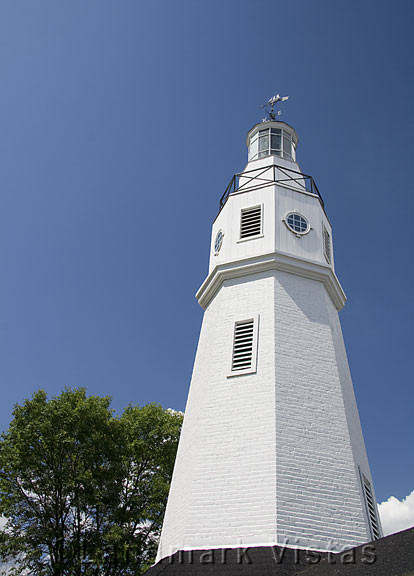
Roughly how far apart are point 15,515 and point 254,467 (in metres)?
12.5

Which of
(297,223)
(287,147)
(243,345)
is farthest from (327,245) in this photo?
(287,147)

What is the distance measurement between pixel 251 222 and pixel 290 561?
406 inches

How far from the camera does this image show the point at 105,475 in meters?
20.4

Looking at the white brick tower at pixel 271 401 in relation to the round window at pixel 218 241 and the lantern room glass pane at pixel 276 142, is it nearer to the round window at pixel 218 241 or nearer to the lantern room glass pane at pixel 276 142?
the round window at pixel 218 241

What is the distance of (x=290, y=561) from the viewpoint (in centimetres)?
984

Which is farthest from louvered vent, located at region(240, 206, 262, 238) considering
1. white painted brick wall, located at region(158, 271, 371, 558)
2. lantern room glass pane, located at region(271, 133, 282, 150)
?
lantern room glass pane, located at region(271, 133, 282, 150)

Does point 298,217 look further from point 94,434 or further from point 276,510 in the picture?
point 94,434

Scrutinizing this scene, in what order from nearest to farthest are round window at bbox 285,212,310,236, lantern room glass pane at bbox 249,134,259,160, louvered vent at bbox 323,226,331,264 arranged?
round window at bbox 285,212,310,236 < louvered vent at bbox 323,226,331,264 < lantern room glass pane at bbox 249,134,259,160

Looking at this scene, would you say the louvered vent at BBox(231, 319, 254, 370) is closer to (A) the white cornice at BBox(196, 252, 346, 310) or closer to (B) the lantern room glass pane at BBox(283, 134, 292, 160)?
(A) the white cornice at BBox(196, 252, 346, 310)

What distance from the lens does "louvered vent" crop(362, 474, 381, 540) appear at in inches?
473

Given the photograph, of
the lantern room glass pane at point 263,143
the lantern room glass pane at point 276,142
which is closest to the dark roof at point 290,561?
the lantern room glass pane at point 263,143

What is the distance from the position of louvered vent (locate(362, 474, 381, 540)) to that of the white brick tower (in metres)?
0.05

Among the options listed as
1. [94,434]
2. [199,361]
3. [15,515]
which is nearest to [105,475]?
[94,434]

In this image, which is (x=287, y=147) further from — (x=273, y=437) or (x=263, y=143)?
(x=273, y=437)
